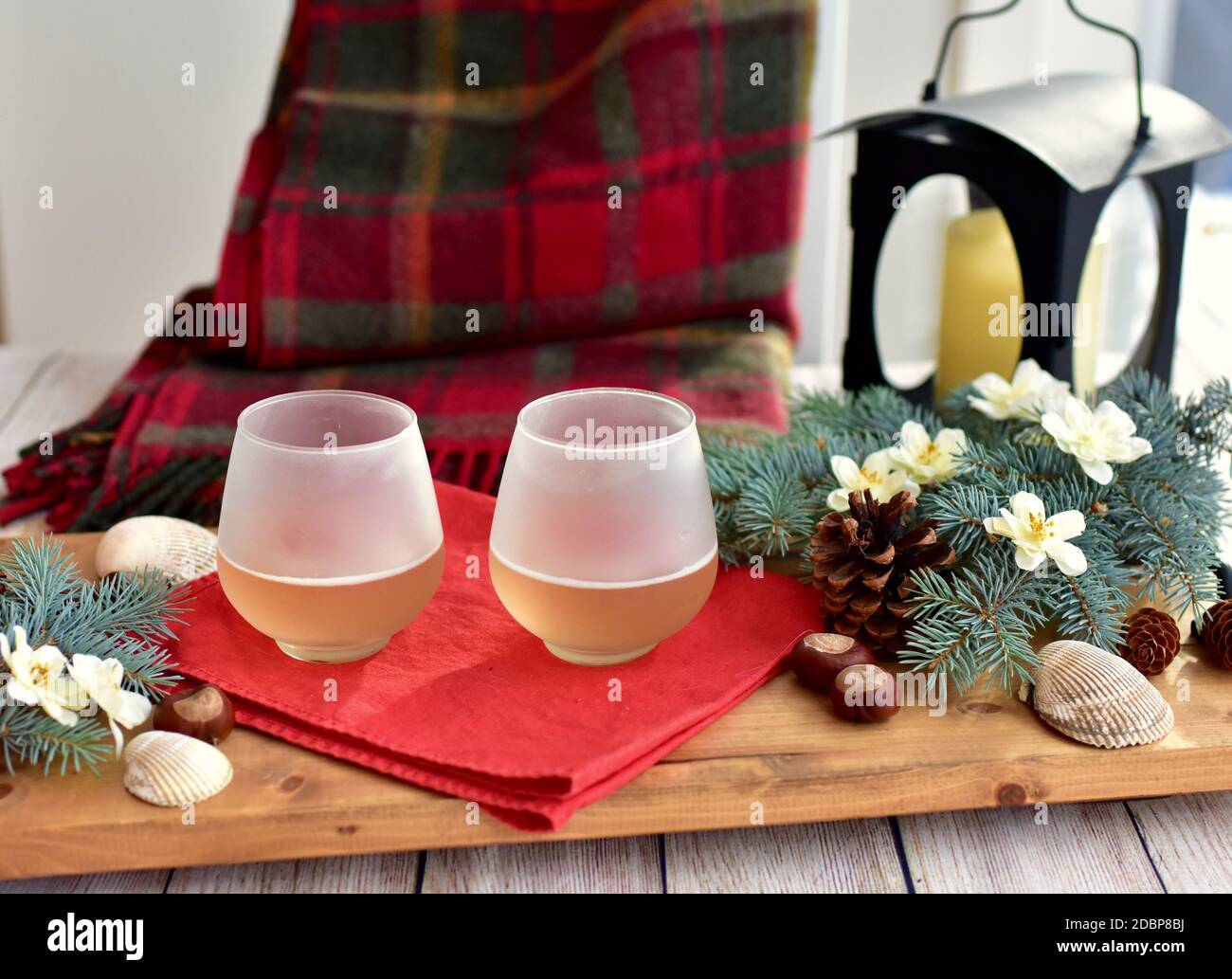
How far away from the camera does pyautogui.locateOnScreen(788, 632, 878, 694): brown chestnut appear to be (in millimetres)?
733

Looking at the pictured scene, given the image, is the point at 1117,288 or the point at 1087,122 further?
the point at 1117,288

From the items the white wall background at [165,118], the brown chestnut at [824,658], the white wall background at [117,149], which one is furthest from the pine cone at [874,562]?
the white wall background at [117,149]

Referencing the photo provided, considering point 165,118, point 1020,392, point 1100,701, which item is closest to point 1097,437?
point 1020,392

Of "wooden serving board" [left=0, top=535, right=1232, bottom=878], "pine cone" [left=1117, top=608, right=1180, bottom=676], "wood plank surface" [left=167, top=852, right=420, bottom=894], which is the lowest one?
"wood plank surface" [left=167, top=852, right=420, bottom=894]

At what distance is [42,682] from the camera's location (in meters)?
0.68

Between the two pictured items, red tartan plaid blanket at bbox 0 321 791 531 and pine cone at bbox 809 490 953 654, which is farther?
red tartan plaid blanket at bbox 0 321 791 531

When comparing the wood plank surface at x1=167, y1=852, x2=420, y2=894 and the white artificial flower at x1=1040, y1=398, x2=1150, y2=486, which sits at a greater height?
the white artificial flower at x1=1040, y1=398, x2=1150, y2=486

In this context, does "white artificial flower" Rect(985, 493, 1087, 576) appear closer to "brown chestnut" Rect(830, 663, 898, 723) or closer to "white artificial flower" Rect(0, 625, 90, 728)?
"brown chestnut" Rect(830, 663, 898, 723)

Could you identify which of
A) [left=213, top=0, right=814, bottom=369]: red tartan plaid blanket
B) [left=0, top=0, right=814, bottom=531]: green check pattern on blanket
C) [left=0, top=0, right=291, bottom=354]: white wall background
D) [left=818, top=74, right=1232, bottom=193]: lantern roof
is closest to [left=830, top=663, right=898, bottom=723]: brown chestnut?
[left=818, top=74, right=1232, bottom=193]: lantern roof

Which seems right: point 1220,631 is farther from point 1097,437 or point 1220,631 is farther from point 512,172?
point 512,172

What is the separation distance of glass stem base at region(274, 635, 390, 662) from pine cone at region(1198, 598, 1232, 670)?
48 centimetres

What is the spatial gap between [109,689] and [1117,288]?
1.16 m
